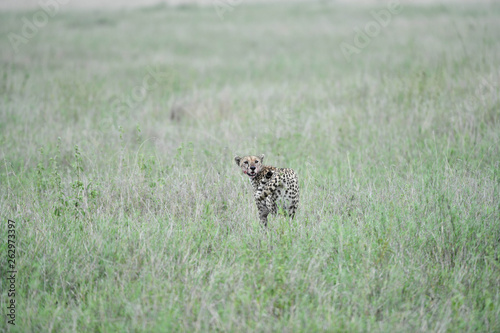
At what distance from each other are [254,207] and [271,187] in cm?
63

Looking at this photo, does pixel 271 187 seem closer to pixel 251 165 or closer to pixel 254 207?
pixel 251 165

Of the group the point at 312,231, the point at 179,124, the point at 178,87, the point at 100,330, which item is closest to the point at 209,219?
the point at 312,231

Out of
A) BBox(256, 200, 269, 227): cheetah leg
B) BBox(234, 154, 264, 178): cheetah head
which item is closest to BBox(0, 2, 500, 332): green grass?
BBox(256, 200, 269, 227): cheetah leg

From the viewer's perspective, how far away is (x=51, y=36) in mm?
18594

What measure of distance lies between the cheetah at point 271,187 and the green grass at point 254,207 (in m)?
0.17

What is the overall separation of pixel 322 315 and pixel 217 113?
605 centimetres

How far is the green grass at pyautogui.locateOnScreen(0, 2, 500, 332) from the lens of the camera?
3.24 m

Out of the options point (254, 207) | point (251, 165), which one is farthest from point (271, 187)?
point (254, 207)

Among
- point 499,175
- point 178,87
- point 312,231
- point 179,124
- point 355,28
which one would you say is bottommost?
point 312,231

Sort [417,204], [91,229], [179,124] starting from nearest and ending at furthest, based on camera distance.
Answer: [91,229] < [417,204] < [179,124]

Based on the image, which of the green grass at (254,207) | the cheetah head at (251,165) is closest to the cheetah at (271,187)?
the cheetah head at (251,165)

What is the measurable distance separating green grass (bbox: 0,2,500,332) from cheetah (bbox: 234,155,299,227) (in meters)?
0.17

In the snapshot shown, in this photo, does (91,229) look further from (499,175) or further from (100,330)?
(499,175)

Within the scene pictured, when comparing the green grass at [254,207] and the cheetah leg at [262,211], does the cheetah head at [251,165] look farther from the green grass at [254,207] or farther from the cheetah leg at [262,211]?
the green grass at [254,207]
